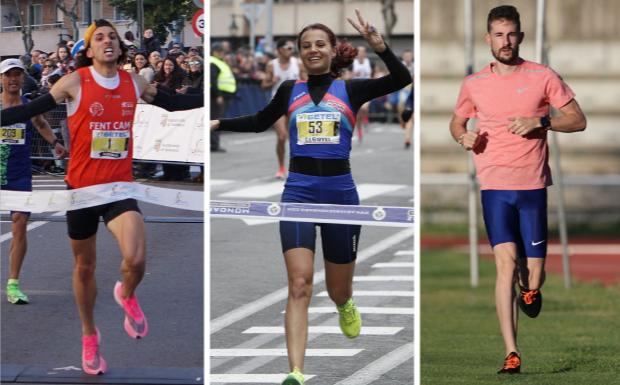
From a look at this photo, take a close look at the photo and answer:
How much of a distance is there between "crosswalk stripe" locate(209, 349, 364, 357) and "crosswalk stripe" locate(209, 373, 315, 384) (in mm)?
362

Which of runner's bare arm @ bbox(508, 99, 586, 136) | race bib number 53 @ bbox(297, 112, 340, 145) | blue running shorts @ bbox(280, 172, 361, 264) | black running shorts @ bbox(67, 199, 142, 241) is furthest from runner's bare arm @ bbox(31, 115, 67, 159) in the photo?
runner's bare arm @ bbox(508, 99, 586, 136)

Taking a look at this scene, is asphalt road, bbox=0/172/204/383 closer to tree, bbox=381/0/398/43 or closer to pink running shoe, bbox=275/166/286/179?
pink running shoe, bbox=275/166/286/179

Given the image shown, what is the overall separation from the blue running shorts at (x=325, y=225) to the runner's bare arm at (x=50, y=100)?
3.88ft

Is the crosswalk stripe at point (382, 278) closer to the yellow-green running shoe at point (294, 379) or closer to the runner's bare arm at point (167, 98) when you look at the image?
the runner's bare arm at point (167, 98)

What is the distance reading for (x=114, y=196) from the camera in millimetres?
8305

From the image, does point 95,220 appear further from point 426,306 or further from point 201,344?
point 426,306

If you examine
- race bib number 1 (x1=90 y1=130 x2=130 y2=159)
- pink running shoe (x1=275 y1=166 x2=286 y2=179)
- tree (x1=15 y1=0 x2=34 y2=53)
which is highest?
tree (x1=15 y1=0 x2=34 y2=53)

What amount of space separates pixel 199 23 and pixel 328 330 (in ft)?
9.18

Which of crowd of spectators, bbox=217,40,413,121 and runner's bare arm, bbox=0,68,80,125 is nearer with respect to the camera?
runner's bare arm, bbox=0,68,80,125

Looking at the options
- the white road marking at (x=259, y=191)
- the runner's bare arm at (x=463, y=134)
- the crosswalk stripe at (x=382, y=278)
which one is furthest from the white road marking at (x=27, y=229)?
the white road marking at (x=259, y=191)

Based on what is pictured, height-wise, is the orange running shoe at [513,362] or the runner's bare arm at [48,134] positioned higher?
the runner's bare arm at [48,134]

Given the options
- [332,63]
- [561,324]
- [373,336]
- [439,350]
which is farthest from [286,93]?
[561,324]

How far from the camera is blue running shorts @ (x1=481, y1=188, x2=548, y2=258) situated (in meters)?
7.70

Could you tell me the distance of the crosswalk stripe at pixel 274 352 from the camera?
921 cm
